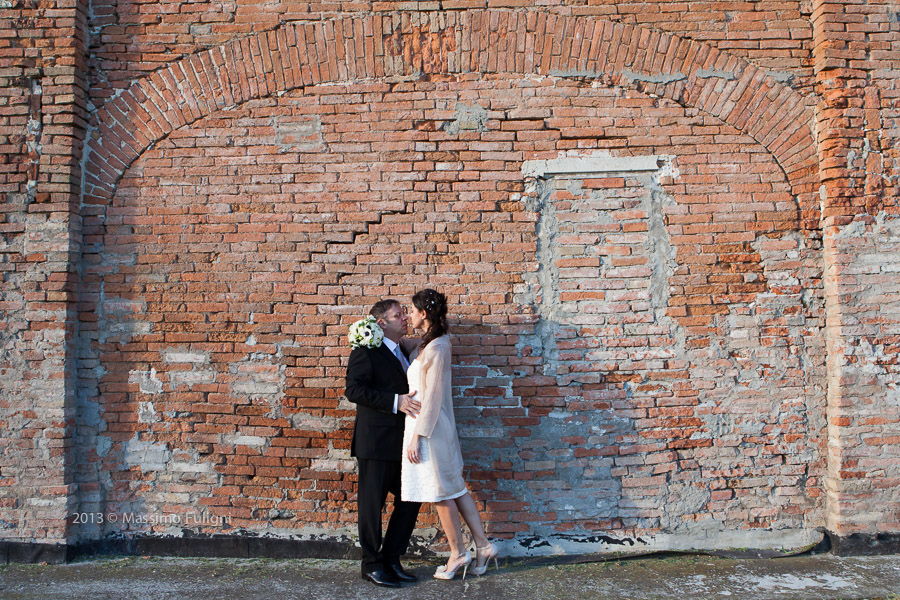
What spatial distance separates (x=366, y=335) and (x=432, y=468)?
0.89 metres

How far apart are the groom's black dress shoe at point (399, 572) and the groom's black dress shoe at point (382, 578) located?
34 millimetres

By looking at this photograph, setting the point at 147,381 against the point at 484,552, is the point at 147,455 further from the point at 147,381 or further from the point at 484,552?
the point at 484,552

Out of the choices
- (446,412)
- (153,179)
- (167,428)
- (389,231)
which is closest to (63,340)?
(167,428)

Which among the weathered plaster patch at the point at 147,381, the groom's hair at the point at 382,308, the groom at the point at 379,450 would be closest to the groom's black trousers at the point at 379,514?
the groom at the point at 379,450

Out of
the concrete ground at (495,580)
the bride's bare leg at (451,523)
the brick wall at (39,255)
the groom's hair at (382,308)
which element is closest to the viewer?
the concrete ground at (495,580)

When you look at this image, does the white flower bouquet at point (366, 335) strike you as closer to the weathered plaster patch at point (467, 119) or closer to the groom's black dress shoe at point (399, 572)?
the groom's black dress shoe at point (399, 572)

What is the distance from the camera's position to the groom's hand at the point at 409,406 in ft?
12.1

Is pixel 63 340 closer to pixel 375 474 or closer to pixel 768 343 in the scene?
pixel 375 474

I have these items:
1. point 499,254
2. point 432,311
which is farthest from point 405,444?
point 499,254

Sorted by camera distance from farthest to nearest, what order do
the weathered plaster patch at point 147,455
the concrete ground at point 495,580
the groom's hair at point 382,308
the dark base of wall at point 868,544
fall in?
1. the weathered plaster patch at point 147,455
2. the dark base of wall at point 868,544
3. the groom's hair at point 382,308
4. the concrete ground at point 495,580

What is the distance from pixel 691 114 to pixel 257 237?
3181mm

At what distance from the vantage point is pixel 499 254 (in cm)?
430

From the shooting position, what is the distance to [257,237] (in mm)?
4359

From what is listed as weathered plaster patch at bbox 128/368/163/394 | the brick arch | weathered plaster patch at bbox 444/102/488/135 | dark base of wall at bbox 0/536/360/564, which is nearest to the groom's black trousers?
dark base of wall at bbox 0/536/360/564
